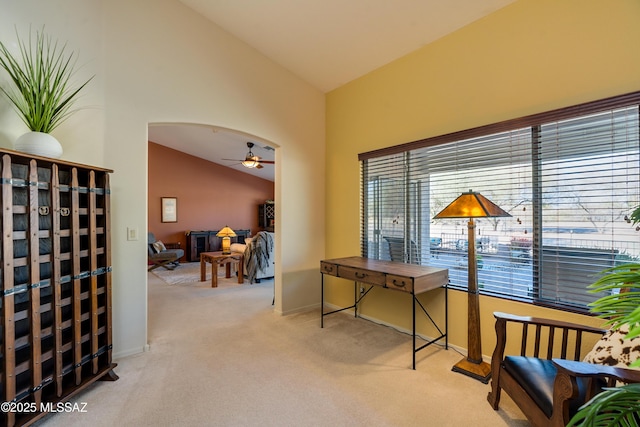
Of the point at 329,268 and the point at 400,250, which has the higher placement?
the point at 400,250

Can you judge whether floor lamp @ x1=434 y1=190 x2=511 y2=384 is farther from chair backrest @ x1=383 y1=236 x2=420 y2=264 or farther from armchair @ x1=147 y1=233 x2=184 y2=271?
armchair @ x1=147 y1=233 x2=184 y2=271

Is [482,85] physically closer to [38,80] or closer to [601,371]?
[601,371]

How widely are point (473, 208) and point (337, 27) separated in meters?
2.21

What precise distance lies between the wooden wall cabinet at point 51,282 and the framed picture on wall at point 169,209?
6.39 m

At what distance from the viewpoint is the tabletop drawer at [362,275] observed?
2775 mm

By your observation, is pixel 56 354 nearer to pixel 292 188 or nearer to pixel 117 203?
pixel 117 203

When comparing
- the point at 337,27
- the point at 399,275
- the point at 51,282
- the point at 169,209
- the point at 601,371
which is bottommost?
the point at 601,371

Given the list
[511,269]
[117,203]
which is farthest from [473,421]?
[117,203]

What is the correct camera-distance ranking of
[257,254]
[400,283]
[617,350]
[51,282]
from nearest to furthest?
[617,350] → [51,282] → [400,283] → [257,254]

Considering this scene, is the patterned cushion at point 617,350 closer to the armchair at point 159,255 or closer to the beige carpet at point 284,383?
the beige carpet at point 284,383

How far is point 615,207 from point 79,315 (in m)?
3.82

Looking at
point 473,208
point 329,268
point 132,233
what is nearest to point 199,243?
point 132,233

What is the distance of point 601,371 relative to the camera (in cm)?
122

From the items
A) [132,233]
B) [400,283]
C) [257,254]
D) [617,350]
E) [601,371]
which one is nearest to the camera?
[601,371]
